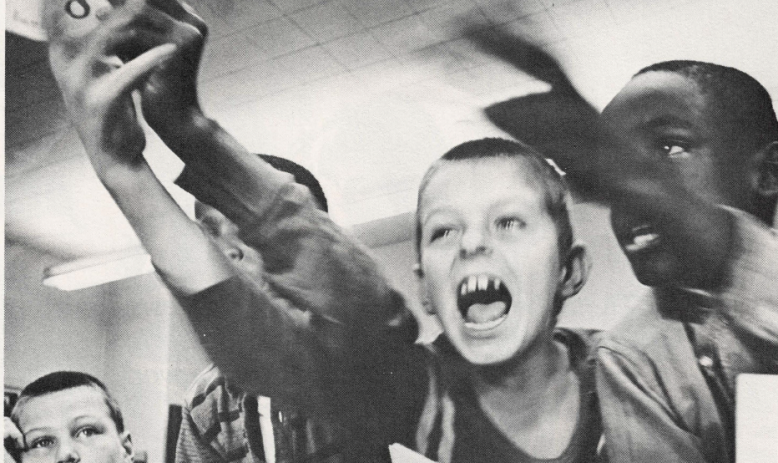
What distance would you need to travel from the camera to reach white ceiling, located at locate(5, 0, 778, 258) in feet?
5.65

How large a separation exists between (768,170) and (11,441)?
6.41 feet

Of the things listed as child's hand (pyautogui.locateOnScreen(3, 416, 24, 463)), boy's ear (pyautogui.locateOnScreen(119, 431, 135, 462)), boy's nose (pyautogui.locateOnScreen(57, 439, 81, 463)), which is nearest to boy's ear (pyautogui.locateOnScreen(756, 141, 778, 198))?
boy's ear (pyautogui.locateOnScreen(119, 431, 135, 462))

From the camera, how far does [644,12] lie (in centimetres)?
173

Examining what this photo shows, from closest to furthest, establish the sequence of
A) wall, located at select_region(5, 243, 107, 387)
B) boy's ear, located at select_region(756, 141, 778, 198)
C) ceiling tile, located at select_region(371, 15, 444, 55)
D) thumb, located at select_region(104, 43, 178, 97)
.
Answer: boy's ear, located at select_region(756, 141, 778, 198), ceiling tile, located at select_region(371, 15, 444, 55), thumb, located at select_region(104, 43, 178, 97), wall, located at select_region(5, 243, 107, 387)

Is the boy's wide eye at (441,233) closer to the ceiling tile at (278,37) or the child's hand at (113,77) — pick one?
the ceiling tile at (278,37)

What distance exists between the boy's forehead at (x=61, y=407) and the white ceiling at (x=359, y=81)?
14.5 inches

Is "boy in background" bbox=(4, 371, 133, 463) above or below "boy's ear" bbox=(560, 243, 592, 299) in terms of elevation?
below

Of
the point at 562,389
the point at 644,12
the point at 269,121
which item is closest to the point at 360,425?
the point at 562,389

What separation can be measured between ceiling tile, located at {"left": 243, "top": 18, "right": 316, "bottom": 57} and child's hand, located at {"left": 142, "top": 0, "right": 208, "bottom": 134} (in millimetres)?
138

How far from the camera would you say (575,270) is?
5.56 feet

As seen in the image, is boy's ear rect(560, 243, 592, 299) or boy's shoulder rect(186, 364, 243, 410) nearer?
boy's ear rect(560, 243, 592, 299)

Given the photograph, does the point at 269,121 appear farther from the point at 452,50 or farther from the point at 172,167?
the point at 452,50

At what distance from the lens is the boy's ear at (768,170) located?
5.39ft

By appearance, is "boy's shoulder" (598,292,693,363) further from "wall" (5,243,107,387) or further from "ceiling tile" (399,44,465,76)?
"wall" (5,243,107,387)
